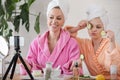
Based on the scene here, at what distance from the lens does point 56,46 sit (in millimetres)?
1822

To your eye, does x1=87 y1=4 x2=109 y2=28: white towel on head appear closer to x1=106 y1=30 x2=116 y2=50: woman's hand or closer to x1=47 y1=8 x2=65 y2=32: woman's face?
x1=106 y1=30 x2=116 y2=50: woman's hand

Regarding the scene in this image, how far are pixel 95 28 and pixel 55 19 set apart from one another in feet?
1.02

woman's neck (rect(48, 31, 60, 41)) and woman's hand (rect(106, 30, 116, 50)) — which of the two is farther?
woman's neck (rect(48, 31, 60, 41))

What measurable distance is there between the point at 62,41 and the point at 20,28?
0.81 m

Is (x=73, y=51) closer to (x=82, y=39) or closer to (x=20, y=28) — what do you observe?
(x=82, y=39)

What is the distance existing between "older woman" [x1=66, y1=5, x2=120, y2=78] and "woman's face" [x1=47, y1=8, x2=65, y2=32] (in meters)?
0.17

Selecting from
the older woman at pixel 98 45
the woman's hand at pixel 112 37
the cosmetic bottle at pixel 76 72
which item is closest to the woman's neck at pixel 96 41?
the older woman at pixel 98 45

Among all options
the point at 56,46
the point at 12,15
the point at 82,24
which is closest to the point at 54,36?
the point at 56,46

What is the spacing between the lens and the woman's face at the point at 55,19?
6.06ft

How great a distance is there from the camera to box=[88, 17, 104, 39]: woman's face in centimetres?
183

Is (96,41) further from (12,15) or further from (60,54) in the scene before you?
(12,15)

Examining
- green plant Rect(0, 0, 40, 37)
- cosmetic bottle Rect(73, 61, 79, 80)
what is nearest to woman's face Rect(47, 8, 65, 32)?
cosmetic bottle Rect(73, 61, 79, 80)

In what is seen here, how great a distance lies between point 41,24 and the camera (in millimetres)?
2299

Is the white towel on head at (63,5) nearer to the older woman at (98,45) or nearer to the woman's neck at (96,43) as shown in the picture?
the older woman at (98,45)
